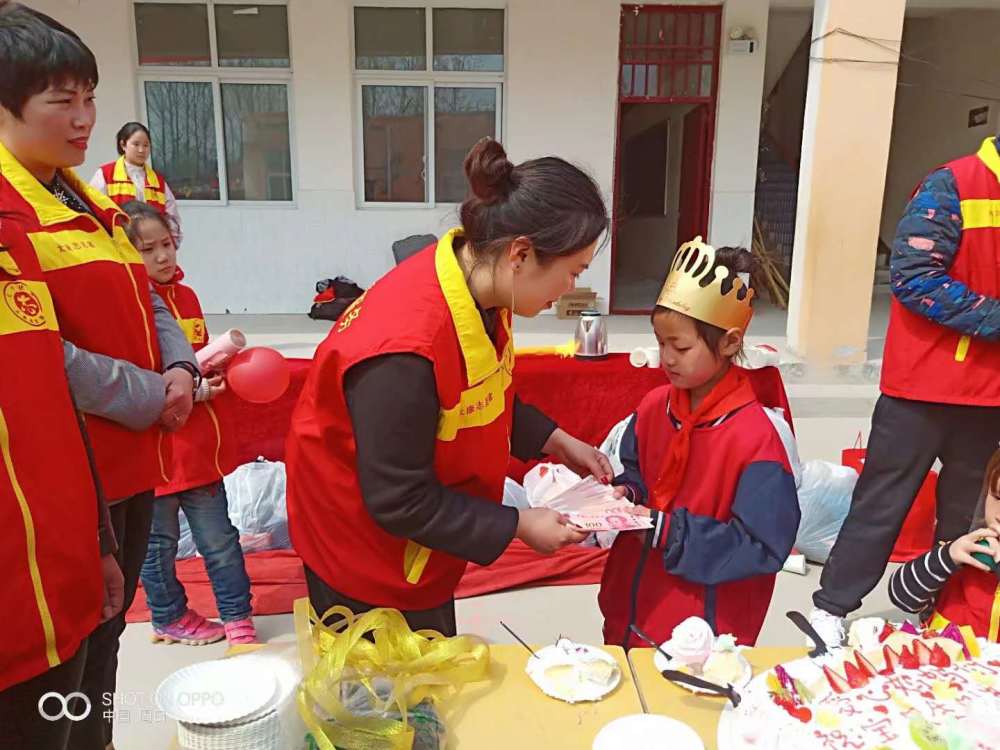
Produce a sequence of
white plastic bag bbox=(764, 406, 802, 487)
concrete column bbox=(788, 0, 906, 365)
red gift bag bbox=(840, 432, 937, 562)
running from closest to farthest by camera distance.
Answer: white plastic bag bbox=(764, 406, 802, 487), red gift bag bbox=(840, 432, 937, 562), concrete column bbox=(788, 0, 906, 365)

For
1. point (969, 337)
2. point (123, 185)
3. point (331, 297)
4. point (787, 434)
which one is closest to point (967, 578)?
point (969, 337)

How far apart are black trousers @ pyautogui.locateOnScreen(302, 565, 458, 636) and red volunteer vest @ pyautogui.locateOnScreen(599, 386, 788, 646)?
0.41 metres

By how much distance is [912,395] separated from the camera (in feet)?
7.02

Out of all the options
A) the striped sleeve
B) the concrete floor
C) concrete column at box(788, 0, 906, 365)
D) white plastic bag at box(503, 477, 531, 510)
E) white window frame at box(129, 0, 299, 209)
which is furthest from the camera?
white window frame at box(129, 0, 299, 209)

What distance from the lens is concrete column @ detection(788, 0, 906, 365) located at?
4836 mm

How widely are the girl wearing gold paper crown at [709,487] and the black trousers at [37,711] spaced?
3.11 feet

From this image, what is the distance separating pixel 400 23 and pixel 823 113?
399 cm

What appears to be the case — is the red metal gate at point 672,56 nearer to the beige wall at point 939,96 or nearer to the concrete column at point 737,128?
the concrete column at point 737,128

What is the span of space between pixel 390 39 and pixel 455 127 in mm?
973

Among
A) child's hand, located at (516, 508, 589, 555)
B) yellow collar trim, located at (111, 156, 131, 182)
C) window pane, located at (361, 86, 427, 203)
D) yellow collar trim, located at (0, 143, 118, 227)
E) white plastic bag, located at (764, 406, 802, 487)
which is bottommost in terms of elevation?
white plastic bag, located at (764, 406, 802, 487)

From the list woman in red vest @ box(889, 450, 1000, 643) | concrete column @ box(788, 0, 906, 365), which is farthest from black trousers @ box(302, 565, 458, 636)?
concrete column @ box(788, 0, 906, 365)

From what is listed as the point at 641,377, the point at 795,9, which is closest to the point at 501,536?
the point at 641,377

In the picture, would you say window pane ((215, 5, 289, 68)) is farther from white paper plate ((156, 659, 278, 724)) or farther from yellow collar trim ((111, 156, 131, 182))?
white paper plate ((156, 659, 278, 724))

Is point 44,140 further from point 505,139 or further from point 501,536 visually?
point 505,139
